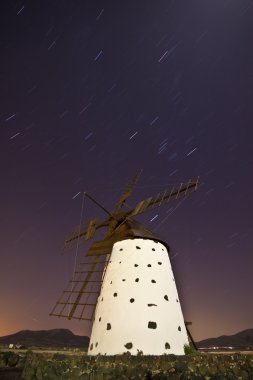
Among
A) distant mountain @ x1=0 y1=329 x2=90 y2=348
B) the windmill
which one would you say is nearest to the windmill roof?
the windmill

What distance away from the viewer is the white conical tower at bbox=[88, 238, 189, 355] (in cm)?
1655

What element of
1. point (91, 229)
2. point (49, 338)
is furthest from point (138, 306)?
point (49, 338)

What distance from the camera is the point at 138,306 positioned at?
17359mm

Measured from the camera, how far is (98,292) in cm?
2127

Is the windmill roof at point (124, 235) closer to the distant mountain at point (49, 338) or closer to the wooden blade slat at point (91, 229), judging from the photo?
the wooden blade slat at point (91, 229)

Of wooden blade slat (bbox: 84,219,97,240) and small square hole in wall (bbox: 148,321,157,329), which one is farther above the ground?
wooden blade slat (bbox: 84,219,97,240)

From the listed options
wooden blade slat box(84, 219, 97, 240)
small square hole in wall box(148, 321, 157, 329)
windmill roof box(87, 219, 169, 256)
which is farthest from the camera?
wooden blade slat box(84, 219, 97, 240)

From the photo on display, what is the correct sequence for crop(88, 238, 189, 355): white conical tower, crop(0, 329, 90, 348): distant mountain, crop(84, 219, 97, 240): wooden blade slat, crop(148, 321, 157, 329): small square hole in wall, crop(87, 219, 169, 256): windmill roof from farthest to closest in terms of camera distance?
crop(0, 329, 90, 348): distant mountain → crop(84, 219, 97, 240): wooden blade slat → crop(87, 219, 169, 256): windmill roof → crop(148, 321, 157, 329): small square hole in wall → crop(88, 238, 189, 355): white conical tower

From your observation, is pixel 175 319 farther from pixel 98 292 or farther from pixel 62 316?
pixel 62 316

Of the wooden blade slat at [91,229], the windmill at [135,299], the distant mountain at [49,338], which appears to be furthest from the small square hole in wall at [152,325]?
the distant mountain at [49,338]

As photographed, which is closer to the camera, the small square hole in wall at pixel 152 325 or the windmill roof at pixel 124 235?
the small square hole in wall at pixel 152 325

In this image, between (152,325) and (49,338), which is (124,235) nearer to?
(152,325)

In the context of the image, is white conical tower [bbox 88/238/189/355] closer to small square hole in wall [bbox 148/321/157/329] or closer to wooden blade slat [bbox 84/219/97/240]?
small square hole in wall [bbox 148/321/157/329]

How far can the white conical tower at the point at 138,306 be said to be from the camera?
651 inches
